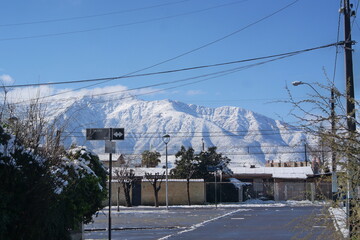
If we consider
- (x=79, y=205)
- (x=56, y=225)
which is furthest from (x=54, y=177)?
(x=79, y=205)

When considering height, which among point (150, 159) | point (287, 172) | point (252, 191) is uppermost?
point (150, 159)

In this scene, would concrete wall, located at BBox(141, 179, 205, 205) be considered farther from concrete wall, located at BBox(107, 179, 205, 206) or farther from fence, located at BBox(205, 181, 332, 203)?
fence, located at BBox(205, 181, 332, 203)

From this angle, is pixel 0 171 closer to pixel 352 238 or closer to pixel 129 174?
pixel 352 238

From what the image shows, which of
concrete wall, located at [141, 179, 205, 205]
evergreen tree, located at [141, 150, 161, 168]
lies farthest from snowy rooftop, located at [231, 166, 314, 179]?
evergreen tree, located at [141, 150, 161, 168]

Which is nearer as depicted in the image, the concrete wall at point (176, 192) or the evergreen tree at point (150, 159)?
the concrete wall at point (176, 192)

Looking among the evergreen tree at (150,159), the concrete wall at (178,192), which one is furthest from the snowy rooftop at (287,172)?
the evergreen tree at (150,159)

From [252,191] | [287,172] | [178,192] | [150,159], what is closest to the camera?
[178,192]

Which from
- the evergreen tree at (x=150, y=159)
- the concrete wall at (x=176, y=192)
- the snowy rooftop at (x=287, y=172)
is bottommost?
the concrete wall at (x=176, y=192)

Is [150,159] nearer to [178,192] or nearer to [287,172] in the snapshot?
[287,172]

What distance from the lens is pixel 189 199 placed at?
49.3 meters

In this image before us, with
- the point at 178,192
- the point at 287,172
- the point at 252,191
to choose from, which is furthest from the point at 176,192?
the point at 287,172

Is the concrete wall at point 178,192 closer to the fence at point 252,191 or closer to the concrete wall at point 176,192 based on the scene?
the concrete wall at point 176,192

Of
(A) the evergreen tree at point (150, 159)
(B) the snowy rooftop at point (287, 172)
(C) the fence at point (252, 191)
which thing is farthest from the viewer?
(A) the evergreen tree at point (150, 159)

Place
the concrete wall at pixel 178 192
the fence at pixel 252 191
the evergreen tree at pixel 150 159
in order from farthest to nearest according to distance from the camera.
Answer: the evergreen tree at pixel 150 159, the fence at pixel 252 191, the concrete wall at pixel 178 192
